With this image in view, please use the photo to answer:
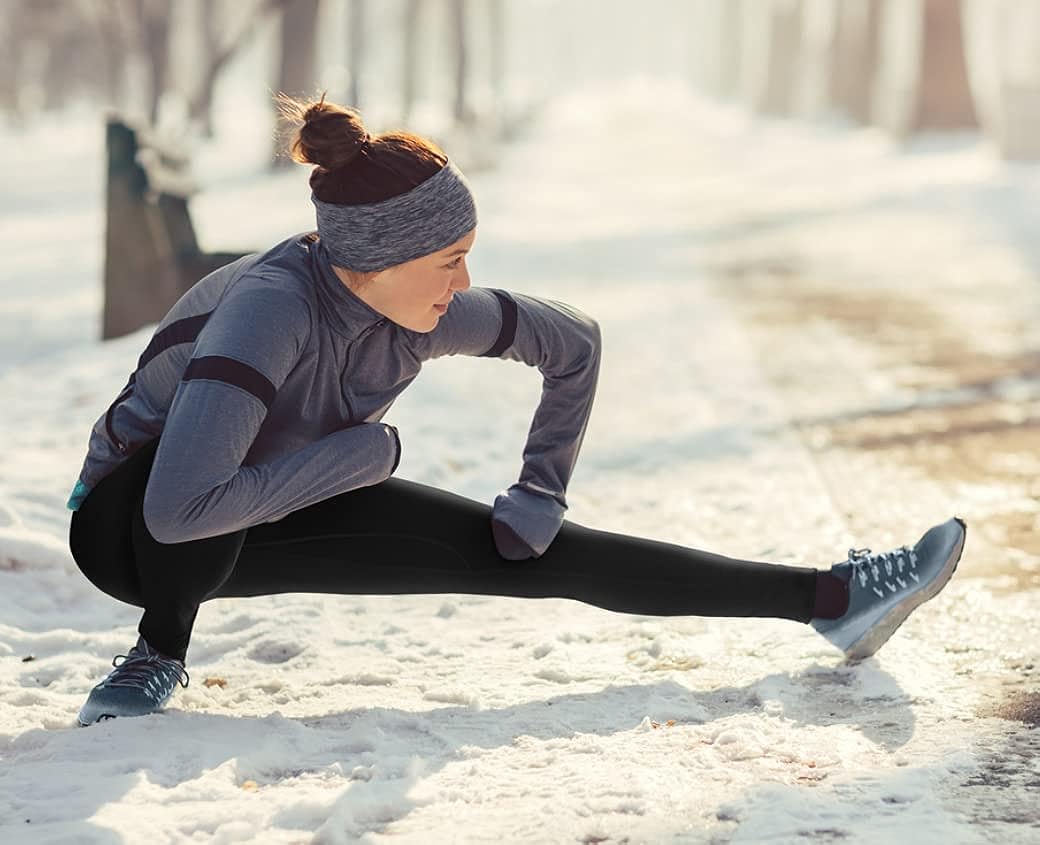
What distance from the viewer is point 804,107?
138 feet

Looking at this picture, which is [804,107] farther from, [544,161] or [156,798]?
[156,798]

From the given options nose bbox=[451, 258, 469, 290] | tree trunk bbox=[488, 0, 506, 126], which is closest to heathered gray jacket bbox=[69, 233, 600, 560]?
nose bbox=[451, 258, 469, 290]

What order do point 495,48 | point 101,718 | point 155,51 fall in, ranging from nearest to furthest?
point 101,718 < point 155,51 < point 495,48

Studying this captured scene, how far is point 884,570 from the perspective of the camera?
365cm

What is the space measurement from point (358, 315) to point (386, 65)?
10181cm

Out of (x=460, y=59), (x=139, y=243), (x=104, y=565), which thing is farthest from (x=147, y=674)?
(x=460, y=59)

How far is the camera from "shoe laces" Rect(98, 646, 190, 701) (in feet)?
10.8

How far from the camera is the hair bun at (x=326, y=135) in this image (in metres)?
2.93

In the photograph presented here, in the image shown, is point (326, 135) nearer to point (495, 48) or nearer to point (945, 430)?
point (945, 430)

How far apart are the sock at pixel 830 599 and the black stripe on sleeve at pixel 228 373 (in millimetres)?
1421

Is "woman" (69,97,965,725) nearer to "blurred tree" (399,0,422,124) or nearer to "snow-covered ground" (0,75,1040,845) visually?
"snow-covered ground" (0,75,1040,845)

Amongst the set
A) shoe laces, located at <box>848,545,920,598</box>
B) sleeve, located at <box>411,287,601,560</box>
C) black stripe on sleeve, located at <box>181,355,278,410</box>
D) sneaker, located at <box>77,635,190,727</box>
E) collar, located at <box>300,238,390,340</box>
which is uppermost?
collar, located at <box>300,238,390,340</box>

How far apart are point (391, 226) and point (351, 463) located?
0.46m

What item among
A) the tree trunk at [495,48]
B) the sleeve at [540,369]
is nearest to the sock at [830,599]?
the sleeve at [540,369]
